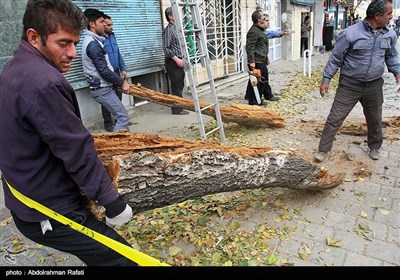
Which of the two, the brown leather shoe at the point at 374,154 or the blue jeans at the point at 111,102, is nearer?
the brown leather shoe at the point at 374,154

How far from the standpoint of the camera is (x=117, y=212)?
5.44 ft

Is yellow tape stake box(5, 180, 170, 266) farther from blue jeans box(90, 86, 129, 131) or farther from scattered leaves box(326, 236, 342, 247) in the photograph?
blue jeans box(90, 86, 129, 131)

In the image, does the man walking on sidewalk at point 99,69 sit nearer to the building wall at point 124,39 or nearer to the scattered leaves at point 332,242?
the building wall at point 124,39

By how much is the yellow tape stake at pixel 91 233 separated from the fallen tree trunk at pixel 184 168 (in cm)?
43

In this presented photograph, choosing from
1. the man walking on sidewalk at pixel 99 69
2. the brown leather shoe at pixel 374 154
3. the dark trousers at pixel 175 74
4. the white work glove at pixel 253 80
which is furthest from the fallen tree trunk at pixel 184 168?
the dark trousers at pixel 175 74

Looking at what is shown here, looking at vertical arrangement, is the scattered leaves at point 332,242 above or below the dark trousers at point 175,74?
below

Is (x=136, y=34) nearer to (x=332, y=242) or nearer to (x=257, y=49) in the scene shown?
(x=257, y=49)

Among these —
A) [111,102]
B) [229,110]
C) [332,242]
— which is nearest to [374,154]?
[332,242]

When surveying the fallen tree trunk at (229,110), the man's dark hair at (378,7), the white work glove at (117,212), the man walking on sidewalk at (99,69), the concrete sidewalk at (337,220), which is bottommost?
the concrete sidewalk at (337,220)

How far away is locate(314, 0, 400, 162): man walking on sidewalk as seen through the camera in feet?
11.7

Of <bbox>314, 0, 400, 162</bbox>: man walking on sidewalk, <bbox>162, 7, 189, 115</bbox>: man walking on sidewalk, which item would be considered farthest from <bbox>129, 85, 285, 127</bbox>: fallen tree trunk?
<bbox>314, 0, 400, 162</bbox>: man walking on sidewalk

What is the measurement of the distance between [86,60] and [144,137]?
256cm

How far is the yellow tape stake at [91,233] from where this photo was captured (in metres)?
1.56
